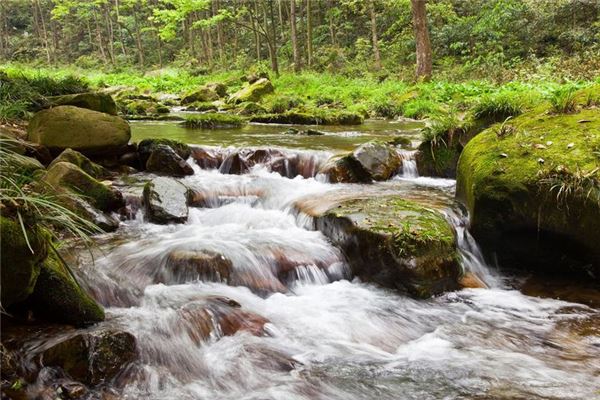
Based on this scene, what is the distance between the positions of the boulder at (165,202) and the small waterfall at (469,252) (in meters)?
3.59

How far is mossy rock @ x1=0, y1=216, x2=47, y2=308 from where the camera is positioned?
2752 millimetres

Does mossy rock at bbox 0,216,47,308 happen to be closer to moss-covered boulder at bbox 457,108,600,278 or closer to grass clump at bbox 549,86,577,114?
moss-covered boulder at bbox 457,108,600,278

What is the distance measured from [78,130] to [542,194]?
6.99 metres

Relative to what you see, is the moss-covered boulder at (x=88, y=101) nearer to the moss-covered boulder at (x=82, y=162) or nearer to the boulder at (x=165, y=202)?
the moss-covered boulder at (x=82, y=162)

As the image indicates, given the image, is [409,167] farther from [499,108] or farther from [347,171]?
[499,108]

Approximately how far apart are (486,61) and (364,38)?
12273mm

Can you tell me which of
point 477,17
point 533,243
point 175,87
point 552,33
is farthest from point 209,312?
point 175,87

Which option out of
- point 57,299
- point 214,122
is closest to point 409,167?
point 57,299

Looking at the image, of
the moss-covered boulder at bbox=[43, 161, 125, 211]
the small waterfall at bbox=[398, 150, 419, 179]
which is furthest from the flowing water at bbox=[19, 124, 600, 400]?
the small waterfall at bbox=[398, 150, 419, 179]

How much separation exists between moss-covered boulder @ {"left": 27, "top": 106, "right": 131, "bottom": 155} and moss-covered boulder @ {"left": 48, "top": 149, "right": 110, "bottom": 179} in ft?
1.45

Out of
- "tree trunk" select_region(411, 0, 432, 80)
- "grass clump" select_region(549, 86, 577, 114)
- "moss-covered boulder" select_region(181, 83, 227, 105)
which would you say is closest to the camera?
"grass clump" select_region(549, 86, 577, 114)

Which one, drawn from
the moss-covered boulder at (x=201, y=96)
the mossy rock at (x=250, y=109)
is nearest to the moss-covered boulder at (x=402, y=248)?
the mossy rock at (x=250, y=109)

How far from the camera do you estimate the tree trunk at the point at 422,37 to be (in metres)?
17.0

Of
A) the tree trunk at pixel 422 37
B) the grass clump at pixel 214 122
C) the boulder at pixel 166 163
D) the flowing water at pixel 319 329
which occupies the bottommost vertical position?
the flowing water at pixel 319 329
